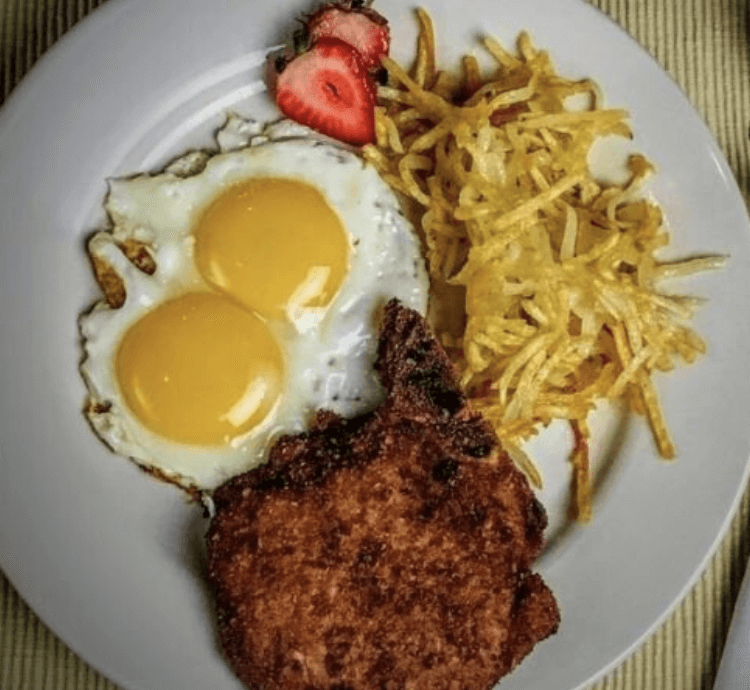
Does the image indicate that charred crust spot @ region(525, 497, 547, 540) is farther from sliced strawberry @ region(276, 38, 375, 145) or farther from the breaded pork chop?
sliced strawberry @ region(276, 38, 375, 145)

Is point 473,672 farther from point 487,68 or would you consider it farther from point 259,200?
point 487,68

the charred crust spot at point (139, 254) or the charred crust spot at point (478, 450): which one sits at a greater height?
the charred crust spot at point (139, 254)

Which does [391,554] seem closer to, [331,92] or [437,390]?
[437,390]

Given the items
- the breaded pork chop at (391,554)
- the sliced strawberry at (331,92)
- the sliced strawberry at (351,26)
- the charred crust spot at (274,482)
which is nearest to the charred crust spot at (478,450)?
the breaded pork chop at (391,554)

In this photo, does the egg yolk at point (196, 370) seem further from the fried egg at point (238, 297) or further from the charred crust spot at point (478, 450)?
the charred crust spot at point (478, 450)

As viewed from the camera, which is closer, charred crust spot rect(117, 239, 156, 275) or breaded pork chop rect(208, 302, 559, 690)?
breaded pork chop rect(208, 302, 559, 690)

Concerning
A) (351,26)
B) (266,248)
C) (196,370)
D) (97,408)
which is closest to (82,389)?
(97,408)

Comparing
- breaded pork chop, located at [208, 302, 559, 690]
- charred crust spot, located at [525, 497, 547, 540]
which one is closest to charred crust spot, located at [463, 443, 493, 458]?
breaded pork chop, located at [208, 302, 559, 690]
